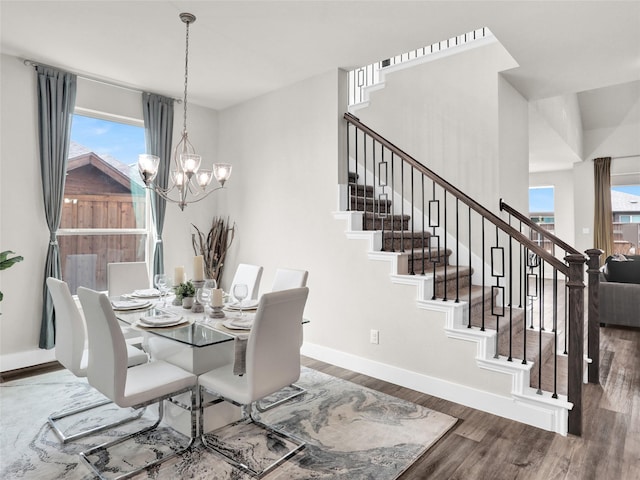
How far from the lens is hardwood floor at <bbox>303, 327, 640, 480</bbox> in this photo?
7.36 ft

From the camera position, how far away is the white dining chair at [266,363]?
2.13m

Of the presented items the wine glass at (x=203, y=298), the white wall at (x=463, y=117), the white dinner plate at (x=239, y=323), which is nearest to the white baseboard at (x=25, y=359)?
the wine glass at (x=203, y=298)

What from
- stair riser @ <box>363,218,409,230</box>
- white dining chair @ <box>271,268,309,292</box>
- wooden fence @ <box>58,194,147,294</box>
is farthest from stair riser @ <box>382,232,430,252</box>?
wooden fence @ <box>58,194,147,294</box>

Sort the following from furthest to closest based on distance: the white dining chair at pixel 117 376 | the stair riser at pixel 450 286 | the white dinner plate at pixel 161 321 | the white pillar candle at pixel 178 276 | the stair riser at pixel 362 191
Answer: the stair riser at pixel 362 191
the stair riser at pixel 450 286
the white pillar candle at pixel 178 276
the white dinner plate at pixel 161 321
the white dining chair at pixel 117 376

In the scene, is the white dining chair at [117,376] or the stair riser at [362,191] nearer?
the white dining chair at [117,376]

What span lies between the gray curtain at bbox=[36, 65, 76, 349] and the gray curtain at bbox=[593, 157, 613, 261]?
31.2ft

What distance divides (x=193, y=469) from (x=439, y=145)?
3716mm

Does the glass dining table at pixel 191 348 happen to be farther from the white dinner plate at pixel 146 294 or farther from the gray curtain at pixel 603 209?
the gray curtain at pixel 603 209

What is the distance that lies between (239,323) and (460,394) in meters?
1.84

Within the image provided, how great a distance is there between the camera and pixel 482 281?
4.04 m

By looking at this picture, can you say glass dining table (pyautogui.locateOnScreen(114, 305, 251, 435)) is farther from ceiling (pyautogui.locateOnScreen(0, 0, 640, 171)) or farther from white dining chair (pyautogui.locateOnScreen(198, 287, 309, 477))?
ceiling (pyautogui.locateOnScreen(0, 0, 640, 171))

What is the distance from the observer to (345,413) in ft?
9.59

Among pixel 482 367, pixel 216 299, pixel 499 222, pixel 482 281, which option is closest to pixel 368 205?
pixel 482 281

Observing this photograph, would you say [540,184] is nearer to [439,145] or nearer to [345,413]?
[439,145]
